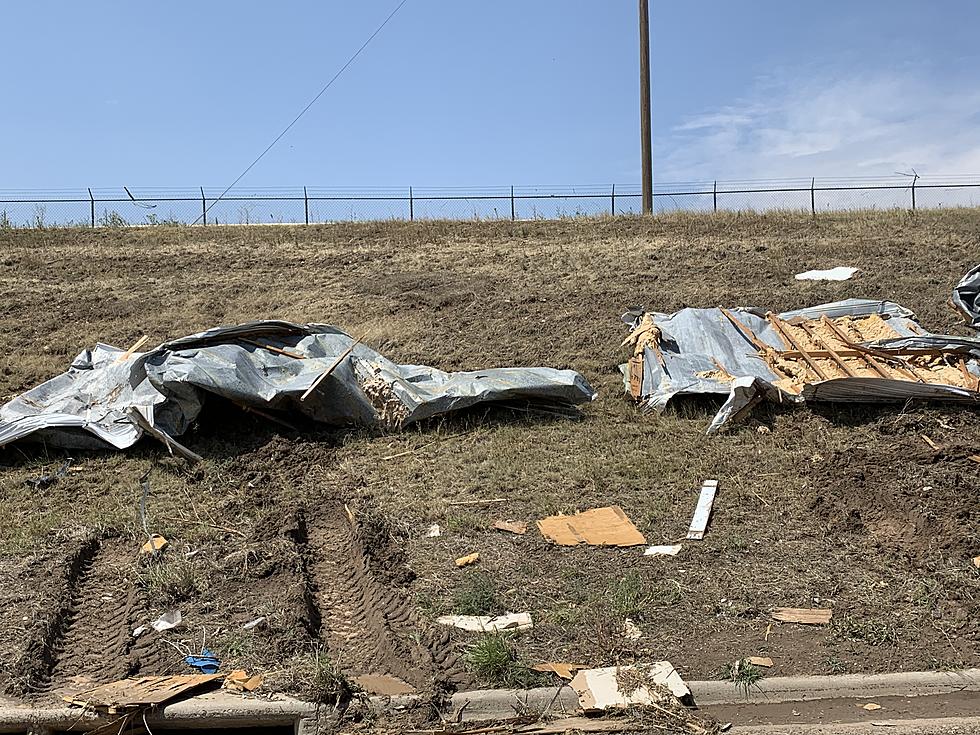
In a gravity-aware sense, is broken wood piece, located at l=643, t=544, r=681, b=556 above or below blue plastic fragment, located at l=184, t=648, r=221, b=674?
above

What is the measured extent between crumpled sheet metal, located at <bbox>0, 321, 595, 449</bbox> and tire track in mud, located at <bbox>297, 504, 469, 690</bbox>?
178 cm

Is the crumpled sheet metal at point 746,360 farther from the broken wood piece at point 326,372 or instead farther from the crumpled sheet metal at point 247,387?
the broken wood piece at point 326,372

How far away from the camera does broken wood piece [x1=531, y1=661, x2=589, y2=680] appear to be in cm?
408

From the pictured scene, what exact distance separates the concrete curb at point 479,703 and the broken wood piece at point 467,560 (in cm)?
142

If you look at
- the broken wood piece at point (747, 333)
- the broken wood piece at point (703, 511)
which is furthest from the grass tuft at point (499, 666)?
the broken wood piece at point (747, 333)

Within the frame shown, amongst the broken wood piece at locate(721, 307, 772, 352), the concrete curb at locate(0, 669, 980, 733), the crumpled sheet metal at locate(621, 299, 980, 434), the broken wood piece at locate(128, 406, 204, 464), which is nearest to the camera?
the concrete curb at locate(0, 669, 980, 733)

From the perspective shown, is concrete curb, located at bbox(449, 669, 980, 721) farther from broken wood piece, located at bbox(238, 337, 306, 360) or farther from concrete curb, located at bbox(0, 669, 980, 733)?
broken wood piece, located at bbox(238, 337, 306, 360)

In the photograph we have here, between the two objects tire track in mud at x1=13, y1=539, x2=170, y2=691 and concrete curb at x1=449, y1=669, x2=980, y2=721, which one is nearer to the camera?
concrete curb at x1=449, y1=669, x2=980, y2=721

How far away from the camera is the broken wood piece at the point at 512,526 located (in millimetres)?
5844

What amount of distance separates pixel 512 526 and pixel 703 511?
1361 mm

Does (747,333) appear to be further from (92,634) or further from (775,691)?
(92,634)

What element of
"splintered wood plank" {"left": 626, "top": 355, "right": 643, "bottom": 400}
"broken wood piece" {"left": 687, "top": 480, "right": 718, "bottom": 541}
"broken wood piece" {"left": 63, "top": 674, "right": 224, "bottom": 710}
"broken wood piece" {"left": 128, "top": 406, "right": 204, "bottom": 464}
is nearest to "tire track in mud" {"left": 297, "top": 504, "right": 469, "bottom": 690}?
"broken wood piece" {"left": 63, "top": 674, "right": 224, "bottom": 710}

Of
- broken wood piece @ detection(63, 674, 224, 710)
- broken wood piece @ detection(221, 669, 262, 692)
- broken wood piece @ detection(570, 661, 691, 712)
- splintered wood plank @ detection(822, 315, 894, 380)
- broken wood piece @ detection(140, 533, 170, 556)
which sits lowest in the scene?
broken wood piece @ detection(570, 661, 691, 712)

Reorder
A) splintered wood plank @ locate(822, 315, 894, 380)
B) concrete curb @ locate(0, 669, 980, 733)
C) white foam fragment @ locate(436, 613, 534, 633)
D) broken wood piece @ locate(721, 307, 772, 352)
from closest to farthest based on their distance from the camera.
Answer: concrete curb @ locate(0, 669, 980, 733) < white foam fragment @ locate(436, 613, 534, 633) < splintered wood plank @ locate(822, 315, 894, 380) < broken wood piece @ locate(721, 307, 772, 352)
